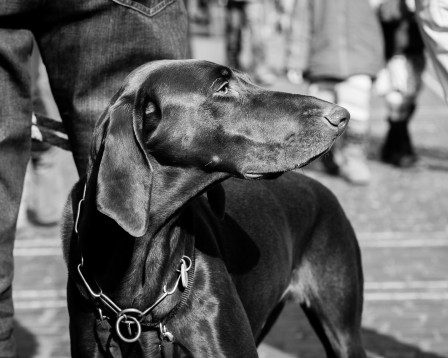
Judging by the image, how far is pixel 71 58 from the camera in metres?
3.43

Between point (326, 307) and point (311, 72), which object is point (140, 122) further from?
point (311, 72)

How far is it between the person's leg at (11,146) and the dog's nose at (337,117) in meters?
1.28

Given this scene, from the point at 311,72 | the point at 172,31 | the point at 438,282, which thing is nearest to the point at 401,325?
the point at 438,282

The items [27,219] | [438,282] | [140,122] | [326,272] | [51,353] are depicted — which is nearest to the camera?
[140,122]

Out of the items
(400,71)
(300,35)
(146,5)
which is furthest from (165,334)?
(400,71)

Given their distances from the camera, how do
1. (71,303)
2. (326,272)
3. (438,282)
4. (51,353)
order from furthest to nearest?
(438,282)
(51,353)
(326,272)
(71,303)

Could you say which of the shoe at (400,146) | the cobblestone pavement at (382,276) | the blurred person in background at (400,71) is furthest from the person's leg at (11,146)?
the shoe at (400,146)

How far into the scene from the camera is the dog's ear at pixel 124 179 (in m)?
2.82

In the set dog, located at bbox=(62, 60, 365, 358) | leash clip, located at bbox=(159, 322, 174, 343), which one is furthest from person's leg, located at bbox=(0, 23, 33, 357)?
leash clip, located at bbox=(159, 322, 174, 343)

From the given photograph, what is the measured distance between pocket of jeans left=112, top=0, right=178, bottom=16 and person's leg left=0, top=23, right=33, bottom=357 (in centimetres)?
42

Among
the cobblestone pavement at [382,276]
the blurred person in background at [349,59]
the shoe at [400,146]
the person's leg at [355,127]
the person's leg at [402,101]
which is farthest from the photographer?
the shoe at [400,146]

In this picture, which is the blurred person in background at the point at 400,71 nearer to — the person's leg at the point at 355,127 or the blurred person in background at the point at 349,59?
the blurred person in background at the point at 349,59

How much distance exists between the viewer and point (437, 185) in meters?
9.02

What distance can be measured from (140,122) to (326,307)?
56.7 inches
